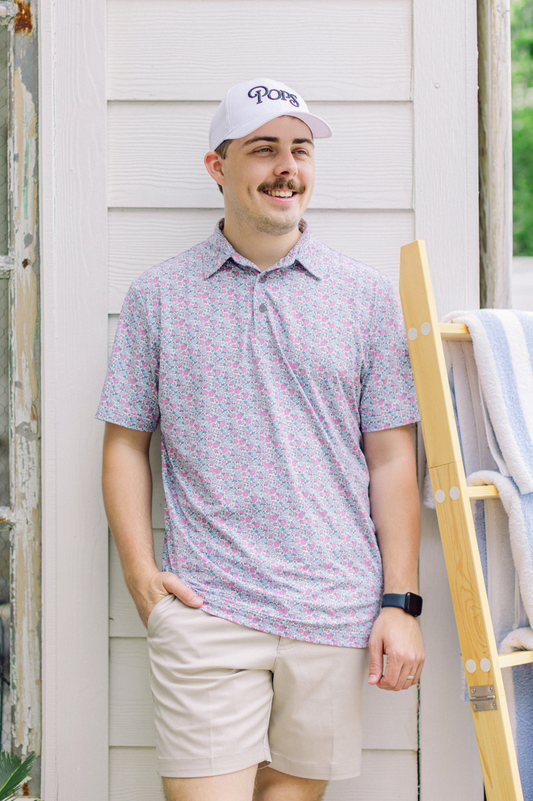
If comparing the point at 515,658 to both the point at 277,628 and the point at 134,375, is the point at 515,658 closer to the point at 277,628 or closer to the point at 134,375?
the point at 277,628

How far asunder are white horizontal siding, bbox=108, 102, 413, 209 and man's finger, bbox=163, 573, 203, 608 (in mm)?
861

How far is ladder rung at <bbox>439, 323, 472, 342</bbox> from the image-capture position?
1.38m

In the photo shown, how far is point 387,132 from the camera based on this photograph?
1.59 meters

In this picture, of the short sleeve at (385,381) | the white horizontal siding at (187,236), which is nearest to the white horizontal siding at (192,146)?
the white horizontal siding at (187,236)

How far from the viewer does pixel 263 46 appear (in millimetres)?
1573

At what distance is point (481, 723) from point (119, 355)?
1029mm

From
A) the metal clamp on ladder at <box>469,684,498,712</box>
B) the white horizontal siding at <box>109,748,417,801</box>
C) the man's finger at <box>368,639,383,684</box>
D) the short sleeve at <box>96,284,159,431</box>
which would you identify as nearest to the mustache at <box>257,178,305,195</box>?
the short sleeve at <box>96,284,159,431</box>

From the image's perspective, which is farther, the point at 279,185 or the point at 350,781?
the point at 350,781

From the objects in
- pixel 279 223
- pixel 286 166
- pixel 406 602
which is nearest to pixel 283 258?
pixel 279 223

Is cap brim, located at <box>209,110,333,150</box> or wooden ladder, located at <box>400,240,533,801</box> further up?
cap brim, located at <box>209,110,333,150</box>

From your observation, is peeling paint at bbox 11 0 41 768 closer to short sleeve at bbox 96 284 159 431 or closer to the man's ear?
short sleeve at bbox 96 284 159 431

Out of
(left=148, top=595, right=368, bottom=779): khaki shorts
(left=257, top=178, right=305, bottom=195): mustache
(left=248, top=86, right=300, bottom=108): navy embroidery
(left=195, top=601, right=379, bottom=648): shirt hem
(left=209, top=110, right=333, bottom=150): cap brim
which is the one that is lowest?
(left=148, top=595, right=368, bottom=779): khaki shorts

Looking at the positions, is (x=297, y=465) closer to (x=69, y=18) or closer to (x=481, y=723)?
(x=481, y=723)

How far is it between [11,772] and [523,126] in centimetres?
1023
